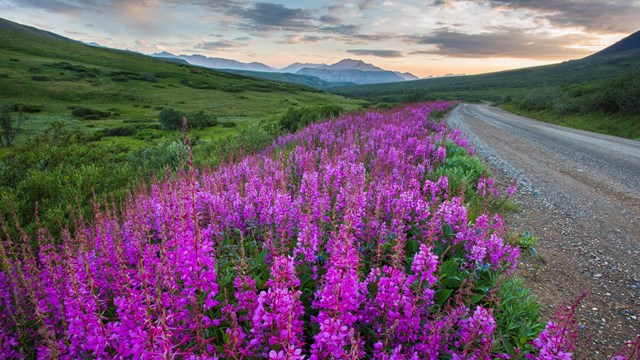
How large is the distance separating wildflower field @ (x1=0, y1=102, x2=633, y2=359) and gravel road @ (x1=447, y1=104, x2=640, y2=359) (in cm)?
97

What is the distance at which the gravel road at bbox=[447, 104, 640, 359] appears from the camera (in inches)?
180

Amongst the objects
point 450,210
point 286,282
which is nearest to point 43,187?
point 286,282

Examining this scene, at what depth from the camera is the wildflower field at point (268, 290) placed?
2080 millimetres

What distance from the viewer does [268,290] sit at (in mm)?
2062

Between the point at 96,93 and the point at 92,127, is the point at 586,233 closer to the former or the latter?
the point at 92,127

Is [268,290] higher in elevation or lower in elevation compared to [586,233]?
higher

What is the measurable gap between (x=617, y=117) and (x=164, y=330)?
35.3 meters

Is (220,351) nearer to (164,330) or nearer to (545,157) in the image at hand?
(164,330)

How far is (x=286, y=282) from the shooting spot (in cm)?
228

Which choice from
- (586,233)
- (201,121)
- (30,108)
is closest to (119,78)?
(30,108)

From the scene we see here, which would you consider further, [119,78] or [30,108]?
[119,78]

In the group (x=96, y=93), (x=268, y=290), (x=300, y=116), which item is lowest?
(x=268, y=290)

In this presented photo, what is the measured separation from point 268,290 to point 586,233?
309 inches

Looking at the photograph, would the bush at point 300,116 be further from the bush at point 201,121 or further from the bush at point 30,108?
the bush at point 30,108
